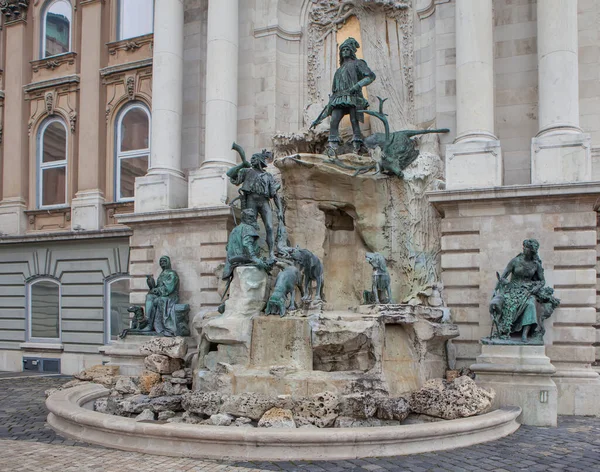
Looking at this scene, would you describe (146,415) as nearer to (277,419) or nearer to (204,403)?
(204,403)

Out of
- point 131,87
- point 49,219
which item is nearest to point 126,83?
point 131,87

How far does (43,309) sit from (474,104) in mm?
14898

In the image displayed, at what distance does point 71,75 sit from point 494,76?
13.7m

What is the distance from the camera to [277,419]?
29.4 feet

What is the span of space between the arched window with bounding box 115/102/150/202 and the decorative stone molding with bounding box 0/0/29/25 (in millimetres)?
5633

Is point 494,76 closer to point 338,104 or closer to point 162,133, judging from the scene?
point 338,104

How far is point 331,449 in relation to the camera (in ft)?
26.4

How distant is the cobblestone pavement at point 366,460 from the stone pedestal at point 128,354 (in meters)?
4.49

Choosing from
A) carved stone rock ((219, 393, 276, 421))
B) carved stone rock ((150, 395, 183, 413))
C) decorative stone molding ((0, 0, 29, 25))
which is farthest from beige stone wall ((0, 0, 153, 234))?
carved stone rock ((219, 393, 276, 421))

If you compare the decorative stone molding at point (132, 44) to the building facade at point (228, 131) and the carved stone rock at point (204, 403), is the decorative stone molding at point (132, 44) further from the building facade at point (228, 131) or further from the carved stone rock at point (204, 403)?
the carved stone rock at point (204, 403)

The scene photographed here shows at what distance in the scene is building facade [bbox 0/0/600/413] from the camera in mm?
12859

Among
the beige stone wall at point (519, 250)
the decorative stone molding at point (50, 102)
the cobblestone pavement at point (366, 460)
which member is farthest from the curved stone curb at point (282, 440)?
the decorative stone molding at point (50, 102)

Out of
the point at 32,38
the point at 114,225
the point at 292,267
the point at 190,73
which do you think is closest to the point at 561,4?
the point at 292,267

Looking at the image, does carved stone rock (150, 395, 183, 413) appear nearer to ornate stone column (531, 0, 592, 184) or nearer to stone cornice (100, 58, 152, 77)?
ornate stone column (531, 0, 592, 184)
